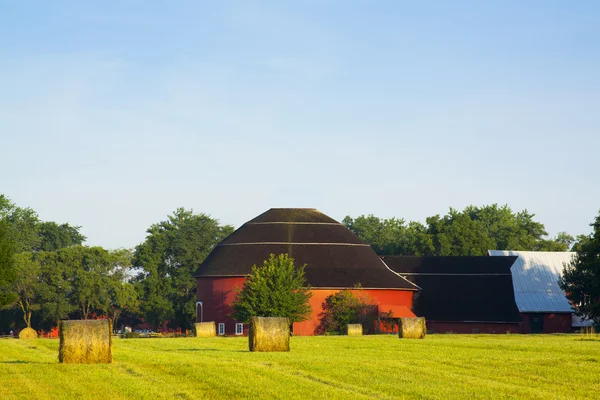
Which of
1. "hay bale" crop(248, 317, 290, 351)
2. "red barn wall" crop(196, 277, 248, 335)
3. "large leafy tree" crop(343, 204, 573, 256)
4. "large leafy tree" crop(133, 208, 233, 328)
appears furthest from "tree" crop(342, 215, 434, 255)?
"hay bale" crop(248, 317, 290, 351)

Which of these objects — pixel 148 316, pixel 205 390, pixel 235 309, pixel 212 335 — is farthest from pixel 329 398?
pixel 148 316

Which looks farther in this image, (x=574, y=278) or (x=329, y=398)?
(x=574, y=278)

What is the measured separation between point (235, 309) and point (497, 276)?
2463cm

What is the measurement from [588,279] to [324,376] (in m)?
49.5

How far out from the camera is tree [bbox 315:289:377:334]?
252ft

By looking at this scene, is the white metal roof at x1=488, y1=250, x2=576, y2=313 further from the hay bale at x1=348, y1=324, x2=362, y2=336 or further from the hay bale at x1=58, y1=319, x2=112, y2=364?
the hay bale at x1=58, y1=319, x2=112, y2=364

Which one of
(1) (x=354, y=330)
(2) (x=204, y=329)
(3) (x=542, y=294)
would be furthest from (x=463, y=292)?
(2) (x=204, y=329)

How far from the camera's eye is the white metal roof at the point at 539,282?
83500 millimetres

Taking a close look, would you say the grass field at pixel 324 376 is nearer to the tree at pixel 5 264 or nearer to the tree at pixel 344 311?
the tree at pixel 5 264

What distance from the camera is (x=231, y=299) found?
83000mm

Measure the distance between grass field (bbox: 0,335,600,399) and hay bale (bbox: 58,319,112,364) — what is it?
66 cm

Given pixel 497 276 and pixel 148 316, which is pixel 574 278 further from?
pixel 148 316

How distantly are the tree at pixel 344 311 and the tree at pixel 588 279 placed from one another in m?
15.7

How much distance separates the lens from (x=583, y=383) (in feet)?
67.1
